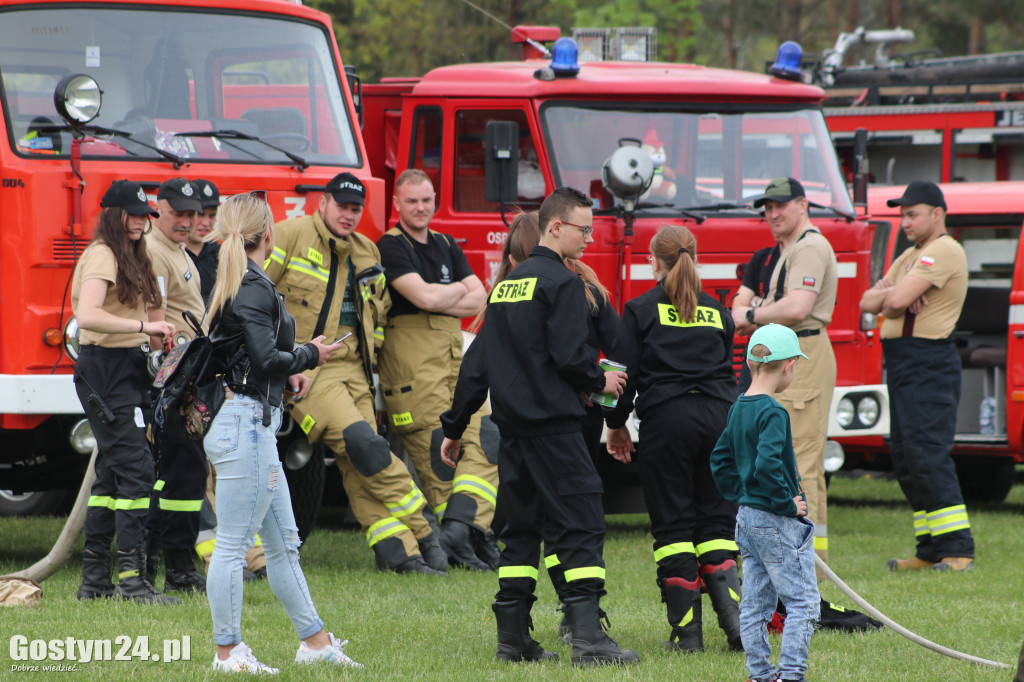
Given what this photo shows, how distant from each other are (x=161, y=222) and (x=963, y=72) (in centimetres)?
982

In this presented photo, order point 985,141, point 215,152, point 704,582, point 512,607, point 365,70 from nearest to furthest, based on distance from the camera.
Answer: point 512,607
point 704,582
point 215,152
point 985,141
point 365,70

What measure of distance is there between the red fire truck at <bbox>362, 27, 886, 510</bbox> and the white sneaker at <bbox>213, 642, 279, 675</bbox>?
3.79 m

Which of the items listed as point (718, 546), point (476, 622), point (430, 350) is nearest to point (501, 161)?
point (430, 350)

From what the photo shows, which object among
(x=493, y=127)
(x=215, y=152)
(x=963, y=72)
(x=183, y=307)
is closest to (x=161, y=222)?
(x=183, y=307)

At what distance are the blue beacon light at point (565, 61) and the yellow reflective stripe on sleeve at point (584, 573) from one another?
405cm

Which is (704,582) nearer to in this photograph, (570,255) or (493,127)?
(570,255)

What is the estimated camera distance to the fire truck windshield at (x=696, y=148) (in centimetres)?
839

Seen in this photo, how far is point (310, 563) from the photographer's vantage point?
311 inches

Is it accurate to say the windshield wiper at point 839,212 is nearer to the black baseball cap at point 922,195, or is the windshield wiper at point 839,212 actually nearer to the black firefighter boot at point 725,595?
the black baseball cap at point 922,195

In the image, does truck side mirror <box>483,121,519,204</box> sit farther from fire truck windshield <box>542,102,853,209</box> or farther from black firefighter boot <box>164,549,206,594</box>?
black firefighter boot <box>164,549,206,594</box>

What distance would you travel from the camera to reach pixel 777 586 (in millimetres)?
4805

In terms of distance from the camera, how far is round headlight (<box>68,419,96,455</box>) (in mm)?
6887

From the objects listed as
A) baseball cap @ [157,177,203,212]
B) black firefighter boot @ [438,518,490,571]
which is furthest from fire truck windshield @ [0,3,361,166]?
black firefighter boot @ [438,518,490,571]

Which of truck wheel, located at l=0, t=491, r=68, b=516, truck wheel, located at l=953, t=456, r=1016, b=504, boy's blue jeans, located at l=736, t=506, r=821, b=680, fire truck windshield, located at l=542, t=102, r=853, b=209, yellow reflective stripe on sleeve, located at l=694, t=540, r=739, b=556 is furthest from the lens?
truck wheel, located at l=953, t=456, r=1016, b=504
